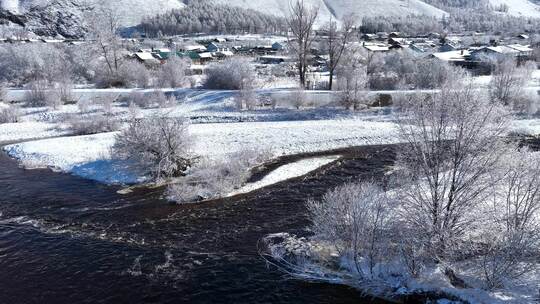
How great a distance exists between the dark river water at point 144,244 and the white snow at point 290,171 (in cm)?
90

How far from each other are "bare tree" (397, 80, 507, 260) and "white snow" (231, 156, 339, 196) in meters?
13.6

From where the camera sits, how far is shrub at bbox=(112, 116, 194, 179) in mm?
32469

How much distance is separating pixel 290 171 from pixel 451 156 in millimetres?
17069

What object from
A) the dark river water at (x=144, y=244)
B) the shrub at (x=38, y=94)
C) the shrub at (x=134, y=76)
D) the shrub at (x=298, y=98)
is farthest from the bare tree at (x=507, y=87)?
the shrub at (x=38, y=94)

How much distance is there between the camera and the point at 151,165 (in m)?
33.0

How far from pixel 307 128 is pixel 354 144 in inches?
217

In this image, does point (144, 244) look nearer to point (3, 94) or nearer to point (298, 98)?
point (298, 98)

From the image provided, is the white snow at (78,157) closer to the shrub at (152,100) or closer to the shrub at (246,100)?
the shrub at (152,100)

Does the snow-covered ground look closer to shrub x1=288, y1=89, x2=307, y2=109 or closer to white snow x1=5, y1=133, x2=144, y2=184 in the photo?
white snow x1=5, y1=133, x2=144, y2=184

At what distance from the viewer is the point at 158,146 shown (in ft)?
107

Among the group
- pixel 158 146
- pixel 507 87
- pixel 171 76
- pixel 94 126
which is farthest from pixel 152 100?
pixel 507 87

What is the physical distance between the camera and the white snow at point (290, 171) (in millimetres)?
30156

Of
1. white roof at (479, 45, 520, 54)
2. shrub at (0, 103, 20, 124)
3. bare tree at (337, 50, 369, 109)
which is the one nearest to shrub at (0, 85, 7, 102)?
shrub at (0, 103, 20, 124)

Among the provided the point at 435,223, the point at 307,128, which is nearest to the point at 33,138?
the point at 307,128
